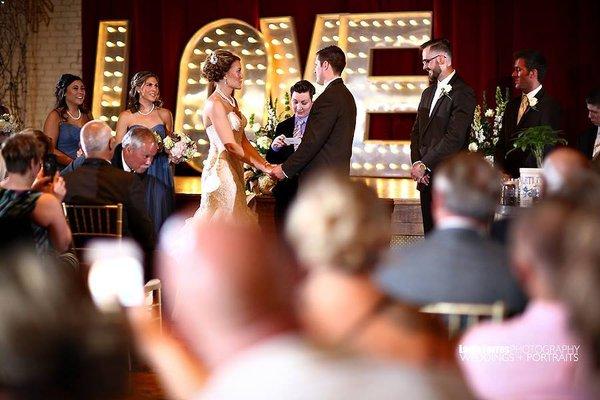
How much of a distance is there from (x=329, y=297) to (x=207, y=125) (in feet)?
14.0

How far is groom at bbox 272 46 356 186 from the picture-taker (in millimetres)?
5973

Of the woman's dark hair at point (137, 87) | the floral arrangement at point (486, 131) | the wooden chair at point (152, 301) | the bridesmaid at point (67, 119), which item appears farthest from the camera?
the bridesmaid at point (67, 119)

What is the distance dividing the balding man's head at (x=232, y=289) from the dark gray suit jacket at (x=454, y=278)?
2.81 feet

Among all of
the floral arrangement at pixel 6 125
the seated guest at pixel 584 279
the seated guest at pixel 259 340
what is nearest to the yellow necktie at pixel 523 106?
the floral arrangement at pixel 6 125

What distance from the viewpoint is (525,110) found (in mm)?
6730

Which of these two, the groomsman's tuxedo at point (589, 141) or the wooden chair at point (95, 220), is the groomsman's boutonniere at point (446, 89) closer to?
the groomsman's tuxedo at point (589, 141)

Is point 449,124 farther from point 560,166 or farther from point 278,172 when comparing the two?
point 560,166

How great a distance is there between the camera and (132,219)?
4605mm

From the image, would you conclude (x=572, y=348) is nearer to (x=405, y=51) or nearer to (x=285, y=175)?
(x=285, y=175)

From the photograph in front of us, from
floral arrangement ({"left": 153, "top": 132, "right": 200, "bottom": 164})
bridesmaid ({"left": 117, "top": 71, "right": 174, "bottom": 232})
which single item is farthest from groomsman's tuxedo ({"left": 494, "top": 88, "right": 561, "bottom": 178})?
bridesmaid ({"left": 117, "top": 71, "right": 174, "bottom": 232})

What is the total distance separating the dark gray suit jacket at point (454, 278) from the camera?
2.55m

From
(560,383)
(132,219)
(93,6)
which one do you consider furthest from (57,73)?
(560,383)

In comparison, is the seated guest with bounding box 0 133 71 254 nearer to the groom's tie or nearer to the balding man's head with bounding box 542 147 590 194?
the balding man's head with bounding box 542 147 590 194

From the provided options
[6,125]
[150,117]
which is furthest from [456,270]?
[6,125]
